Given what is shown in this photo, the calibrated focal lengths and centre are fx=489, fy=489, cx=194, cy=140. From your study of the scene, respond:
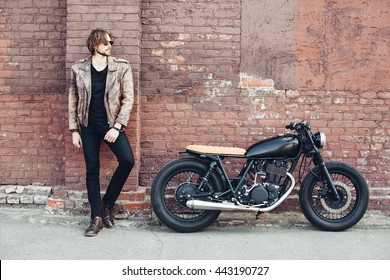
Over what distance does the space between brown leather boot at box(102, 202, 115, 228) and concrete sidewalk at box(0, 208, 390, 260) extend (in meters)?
0.09

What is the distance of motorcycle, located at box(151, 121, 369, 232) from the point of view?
5.09 m

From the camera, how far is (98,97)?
5090mm

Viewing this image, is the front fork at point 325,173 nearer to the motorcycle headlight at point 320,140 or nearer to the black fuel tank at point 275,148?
the motorcycle headlight at point 320,140

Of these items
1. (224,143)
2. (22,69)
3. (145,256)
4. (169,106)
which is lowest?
(145,256)

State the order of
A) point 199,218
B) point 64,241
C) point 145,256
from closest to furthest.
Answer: point 145,256, point 64,241, point 199,218

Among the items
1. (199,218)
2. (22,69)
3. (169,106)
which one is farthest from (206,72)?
(22,69)

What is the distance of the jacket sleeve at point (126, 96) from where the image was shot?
5.11m

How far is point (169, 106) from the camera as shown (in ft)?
18.9

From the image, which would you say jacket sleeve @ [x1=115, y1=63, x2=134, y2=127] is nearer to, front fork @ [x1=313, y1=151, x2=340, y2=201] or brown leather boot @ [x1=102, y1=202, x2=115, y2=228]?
brown leather boot @ [x1=102, y1=202, x2=115, y2=228]

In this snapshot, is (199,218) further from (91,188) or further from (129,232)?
(91,188)

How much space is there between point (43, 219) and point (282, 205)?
2729mm

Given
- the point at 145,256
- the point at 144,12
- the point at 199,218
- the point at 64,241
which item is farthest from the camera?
the point at 144,12

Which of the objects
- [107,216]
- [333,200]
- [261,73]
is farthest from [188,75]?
[333,200]

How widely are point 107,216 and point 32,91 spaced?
1.82 m
